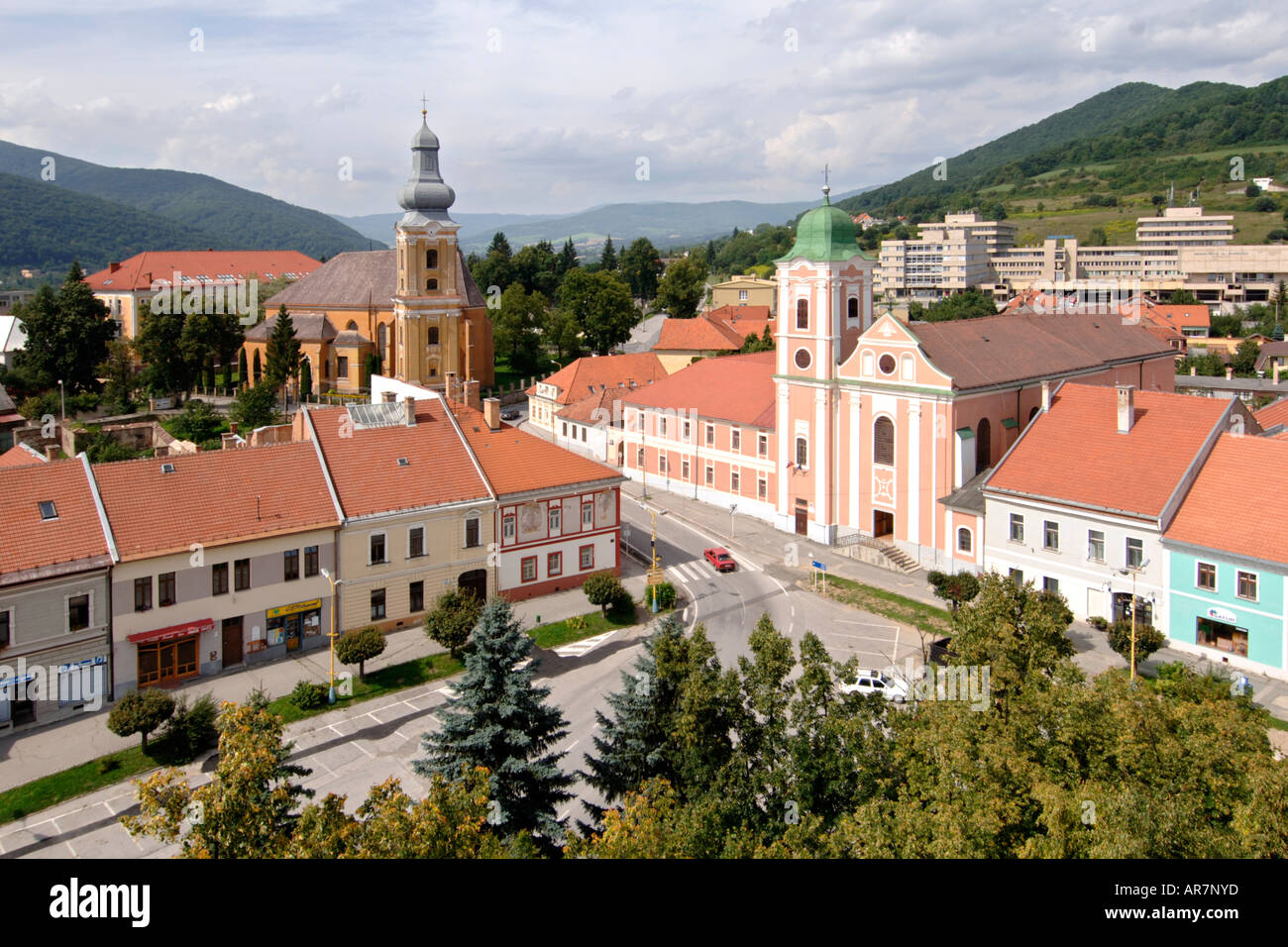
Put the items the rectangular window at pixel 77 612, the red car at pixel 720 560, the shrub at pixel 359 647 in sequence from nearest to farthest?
the rectangular window at pixel 77 612, the shrub at pixel 359 647, the red car at pixel 720 560

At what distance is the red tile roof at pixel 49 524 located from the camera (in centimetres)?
2880

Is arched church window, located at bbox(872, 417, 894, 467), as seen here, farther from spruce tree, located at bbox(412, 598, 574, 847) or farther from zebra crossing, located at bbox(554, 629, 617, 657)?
spruce tree, located at bbox(412, 598, 574, 847)

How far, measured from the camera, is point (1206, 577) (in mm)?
32250

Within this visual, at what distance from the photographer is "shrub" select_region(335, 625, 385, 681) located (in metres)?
30.1

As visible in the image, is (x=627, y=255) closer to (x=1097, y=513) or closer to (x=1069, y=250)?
(x=1069, y=250)

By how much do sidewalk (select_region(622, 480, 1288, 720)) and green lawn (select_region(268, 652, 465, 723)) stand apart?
55.2 feet

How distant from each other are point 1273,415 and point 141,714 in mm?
45662

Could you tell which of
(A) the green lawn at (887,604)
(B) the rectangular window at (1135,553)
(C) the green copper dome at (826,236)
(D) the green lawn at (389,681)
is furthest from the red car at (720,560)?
(B) the rectangular window at (1135,553)

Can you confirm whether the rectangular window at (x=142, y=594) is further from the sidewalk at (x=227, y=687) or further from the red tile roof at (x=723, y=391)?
the red tile roof at (x=723, y=391)

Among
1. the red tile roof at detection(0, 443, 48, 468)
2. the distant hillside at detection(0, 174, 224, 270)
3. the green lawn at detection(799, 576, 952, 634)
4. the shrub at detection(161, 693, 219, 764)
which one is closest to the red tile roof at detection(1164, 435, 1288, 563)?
the green lawn at detection(799, 576, 952, 634)

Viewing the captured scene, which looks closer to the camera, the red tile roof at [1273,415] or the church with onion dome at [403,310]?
the red tile roof at [1273,415]

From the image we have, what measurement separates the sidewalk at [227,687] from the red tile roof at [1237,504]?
1970cm

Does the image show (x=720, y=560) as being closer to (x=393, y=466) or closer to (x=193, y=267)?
(x=393, y=466)
